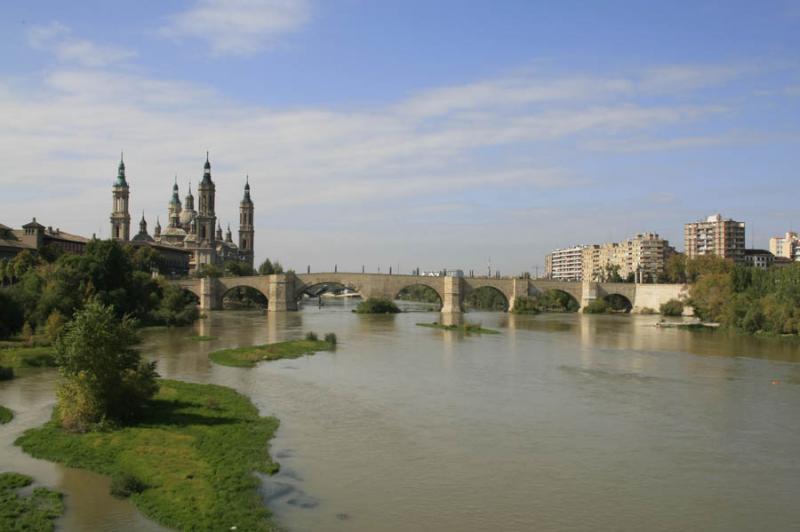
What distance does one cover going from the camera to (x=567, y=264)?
152500 mm

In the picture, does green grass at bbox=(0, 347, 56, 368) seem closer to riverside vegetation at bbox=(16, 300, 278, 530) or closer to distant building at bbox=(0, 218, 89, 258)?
riverside vegetation at bbox=(16, 300, 278, 530)

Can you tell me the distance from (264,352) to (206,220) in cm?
7353

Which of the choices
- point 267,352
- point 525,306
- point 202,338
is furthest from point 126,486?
point 525,306

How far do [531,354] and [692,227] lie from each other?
95060 mm

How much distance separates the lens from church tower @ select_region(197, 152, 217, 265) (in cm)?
9500

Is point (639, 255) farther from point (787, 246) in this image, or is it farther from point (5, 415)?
point (5, 415)

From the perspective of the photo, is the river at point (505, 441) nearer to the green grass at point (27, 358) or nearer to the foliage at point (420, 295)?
the green grass at point (27, 358)

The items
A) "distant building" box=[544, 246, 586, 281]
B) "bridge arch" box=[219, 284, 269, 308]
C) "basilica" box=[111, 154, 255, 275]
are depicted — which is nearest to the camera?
"bridge arch" box=[219, 284, 269, 308]

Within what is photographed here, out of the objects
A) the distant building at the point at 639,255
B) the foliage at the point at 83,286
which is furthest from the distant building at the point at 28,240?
the distant building at the point at 639,255

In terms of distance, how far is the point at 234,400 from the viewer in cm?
1895

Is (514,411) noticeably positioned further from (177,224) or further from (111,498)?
(177,224)

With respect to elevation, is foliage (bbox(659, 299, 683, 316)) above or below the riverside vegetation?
above

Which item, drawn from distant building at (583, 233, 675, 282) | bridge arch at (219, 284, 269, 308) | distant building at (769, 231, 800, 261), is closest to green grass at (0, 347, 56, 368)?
bridge arch at (219, 284, 269, 308)

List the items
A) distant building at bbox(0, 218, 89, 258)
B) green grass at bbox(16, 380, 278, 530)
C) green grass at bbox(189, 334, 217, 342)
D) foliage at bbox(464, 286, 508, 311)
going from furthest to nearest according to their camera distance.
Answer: foliage at bbox(464, 286, 508, 311), distant building at bbox(0, 218, 89, 258), green grass at bbox(189, 334, 217, 342), green grass at bbox(16, 380, 278, 530)
